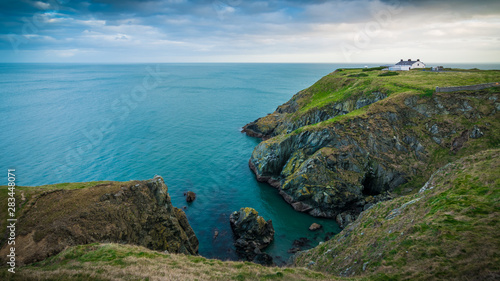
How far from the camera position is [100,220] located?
24812mm

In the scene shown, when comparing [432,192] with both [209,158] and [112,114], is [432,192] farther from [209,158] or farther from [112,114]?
[112,114]

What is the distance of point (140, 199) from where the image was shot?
28484 millimetres

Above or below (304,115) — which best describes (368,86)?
above

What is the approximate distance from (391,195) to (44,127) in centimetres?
11024

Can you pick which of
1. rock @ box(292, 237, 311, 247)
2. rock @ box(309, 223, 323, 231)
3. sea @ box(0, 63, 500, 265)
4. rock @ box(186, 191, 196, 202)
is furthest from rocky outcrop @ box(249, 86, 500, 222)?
rock @ box(186, 191, 196, 202)

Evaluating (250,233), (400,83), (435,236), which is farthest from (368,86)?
(435,236)

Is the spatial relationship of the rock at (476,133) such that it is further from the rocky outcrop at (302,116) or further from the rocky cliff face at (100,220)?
the rocky cliff face at (100,220)

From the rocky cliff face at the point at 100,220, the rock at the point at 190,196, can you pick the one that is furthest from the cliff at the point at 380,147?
the rocky cliff face at the point at 100,220

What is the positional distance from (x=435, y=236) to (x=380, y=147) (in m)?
33.6

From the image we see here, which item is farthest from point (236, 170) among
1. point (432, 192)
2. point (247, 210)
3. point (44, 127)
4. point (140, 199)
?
point (44, 127)

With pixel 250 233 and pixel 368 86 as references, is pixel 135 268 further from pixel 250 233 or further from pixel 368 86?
pixel 368 86

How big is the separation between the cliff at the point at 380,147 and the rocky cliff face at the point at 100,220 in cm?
2486

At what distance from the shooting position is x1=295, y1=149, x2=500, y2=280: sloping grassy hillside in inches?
596

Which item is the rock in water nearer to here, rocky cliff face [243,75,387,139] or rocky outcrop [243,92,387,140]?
rocky cliff face [243,75,387,139]
